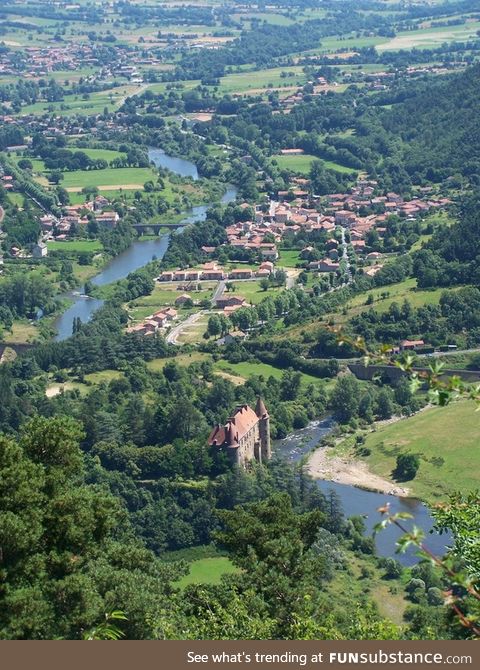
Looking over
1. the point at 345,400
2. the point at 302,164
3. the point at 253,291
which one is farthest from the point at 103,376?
the point at 302,164

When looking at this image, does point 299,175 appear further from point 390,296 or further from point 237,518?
point 237,518

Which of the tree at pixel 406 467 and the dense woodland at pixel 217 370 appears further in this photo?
the tree at pixel 406 467

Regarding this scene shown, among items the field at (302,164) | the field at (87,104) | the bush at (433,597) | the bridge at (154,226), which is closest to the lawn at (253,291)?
the bridge at (154,226)

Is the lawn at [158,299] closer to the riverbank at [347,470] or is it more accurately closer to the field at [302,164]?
the riverbank at [347,470]

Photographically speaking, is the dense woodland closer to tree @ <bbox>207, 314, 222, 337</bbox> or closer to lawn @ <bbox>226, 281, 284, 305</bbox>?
tree @ <bbox>207, 314, 222, 337</bbox>

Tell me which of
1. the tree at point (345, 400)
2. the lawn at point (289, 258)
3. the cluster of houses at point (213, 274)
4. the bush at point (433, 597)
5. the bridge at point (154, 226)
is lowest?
the bridge at point (154, 226)

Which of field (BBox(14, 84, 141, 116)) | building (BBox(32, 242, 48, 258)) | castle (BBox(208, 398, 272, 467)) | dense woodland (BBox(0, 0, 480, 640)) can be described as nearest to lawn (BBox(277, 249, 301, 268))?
dense woodland (BBox(0, 0, 480, 640))
